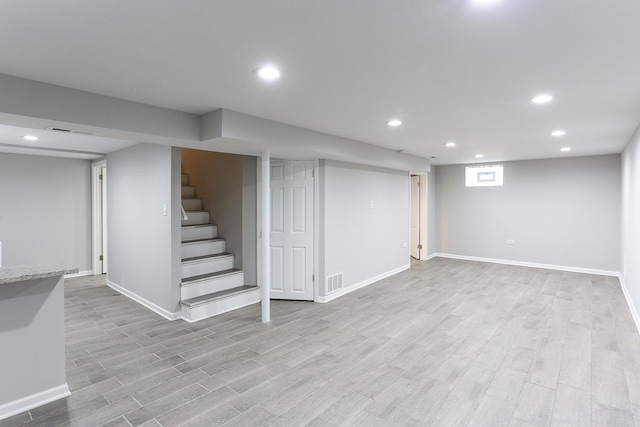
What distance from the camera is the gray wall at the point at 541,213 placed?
6332mm

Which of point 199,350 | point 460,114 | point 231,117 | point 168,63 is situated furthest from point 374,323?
point 168,63

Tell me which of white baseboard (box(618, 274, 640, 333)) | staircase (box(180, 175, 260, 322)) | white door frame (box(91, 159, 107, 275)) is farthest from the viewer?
white door frame (box(91, 159, 107, 275))

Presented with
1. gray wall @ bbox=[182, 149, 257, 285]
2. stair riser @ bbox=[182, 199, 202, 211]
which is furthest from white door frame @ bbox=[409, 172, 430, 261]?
stair riser @ bbox=[182, 199, 202, 211]

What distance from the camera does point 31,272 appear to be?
2275 millimetres

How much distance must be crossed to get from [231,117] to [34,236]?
484 centimetres

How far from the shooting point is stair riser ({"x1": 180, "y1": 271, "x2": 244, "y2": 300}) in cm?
424

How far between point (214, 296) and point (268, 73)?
119 inches

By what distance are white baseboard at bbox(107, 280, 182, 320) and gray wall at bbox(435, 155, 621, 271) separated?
21.3ft

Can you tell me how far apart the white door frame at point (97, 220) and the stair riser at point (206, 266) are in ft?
9.74

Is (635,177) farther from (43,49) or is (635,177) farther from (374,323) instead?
(43,49)

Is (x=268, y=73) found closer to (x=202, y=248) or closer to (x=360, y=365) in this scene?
(x=360, y=365)

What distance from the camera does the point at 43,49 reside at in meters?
1.91

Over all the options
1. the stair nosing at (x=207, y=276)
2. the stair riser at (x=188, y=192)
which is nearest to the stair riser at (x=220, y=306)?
the stair nosing at (x=207, y=276)

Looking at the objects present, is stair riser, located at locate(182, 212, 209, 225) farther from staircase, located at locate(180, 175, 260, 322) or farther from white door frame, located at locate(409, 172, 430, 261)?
white door frame, located at locate(409, 172, 430, 261)
